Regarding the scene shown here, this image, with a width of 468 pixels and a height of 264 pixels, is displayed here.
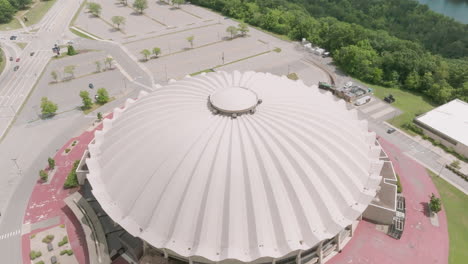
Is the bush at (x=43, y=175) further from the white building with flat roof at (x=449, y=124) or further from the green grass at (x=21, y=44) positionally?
the white building with flat roof at (x=449, y=124)

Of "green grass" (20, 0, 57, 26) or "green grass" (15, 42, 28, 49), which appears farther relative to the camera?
"green grass" (20, 0, 57, 26)

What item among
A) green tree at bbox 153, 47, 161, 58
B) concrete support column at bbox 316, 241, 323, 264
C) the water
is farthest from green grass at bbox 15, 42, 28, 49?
the water

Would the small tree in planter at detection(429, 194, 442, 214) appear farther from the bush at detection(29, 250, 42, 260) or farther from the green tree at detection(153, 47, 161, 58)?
the green tree at detection(153, 47, 161, 58)

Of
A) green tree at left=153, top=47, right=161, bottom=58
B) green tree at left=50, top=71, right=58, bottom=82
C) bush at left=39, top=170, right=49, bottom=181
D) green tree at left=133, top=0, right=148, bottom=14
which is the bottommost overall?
bush at left=39, top=170, right=49, bottom=181

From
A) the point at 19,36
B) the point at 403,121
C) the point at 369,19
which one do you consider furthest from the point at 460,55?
the point at 19,36

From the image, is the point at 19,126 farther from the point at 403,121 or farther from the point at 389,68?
the point at 389,68
